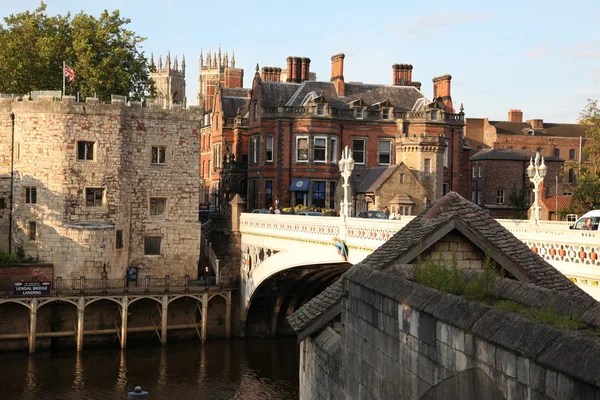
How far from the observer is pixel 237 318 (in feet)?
156

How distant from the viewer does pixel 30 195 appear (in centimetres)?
4506

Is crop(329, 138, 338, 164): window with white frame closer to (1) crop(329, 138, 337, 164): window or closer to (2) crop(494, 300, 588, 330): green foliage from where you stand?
(1) crop(329, 138, 337, 164): window

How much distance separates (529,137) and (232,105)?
41.0 m

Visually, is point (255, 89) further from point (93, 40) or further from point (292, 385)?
point (292, 385)

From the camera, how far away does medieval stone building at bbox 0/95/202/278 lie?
4447cm

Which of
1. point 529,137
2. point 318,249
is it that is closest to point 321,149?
point 318,249

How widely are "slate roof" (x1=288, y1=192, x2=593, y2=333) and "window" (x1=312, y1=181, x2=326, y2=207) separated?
46.6 metres

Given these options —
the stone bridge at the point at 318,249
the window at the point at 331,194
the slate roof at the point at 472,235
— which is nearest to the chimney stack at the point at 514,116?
the window at the point at 331,194

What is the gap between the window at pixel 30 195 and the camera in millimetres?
44969

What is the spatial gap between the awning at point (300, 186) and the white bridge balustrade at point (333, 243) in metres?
12.6

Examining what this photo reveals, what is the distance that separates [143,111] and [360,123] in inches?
794

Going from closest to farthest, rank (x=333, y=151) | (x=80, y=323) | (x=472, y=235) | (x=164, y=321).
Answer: (x=472, y=235)
(x=80, y=323)
(x=164, y=321)
(x=333, y=151)

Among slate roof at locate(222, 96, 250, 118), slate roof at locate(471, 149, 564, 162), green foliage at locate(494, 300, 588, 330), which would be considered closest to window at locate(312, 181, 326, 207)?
slate roof at locate(222, 96, 250, 118)

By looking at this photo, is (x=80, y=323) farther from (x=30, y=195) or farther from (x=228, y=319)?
(x=228, y=319)
